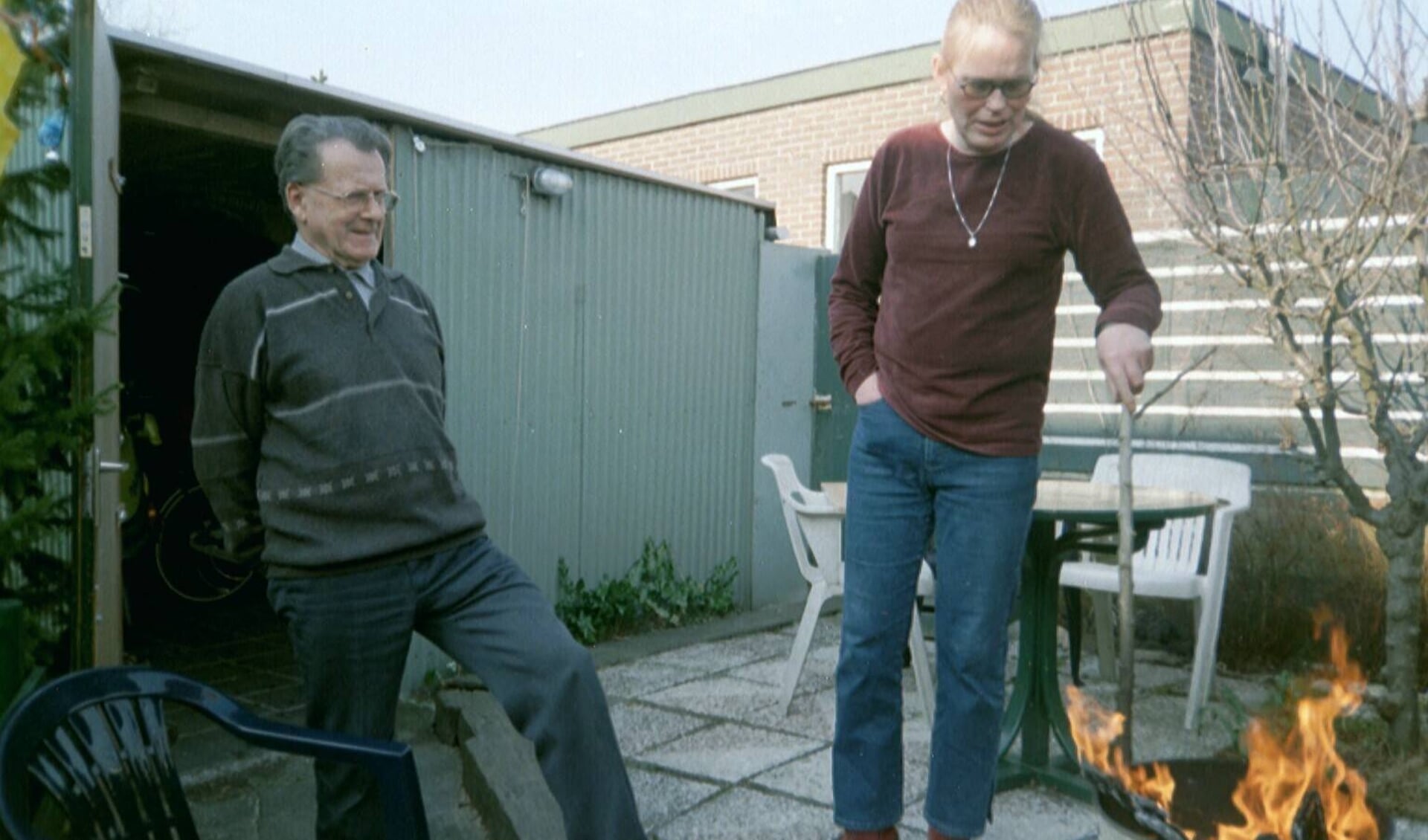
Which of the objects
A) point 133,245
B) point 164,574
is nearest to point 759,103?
point 133,245

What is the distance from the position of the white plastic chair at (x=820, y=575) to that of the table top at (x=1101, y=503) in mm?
105

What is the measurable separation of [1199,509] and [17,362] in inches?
135

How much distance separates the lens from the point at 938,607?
261 centimetres

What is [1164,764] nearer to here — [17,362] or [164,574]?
[17,362]

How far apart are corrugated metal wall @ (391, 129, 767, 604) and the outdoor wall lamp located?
59 millimetres

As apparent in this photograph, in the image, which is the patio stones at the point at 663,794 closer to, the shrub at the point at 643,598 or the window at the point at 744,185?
the shrub at the point at 643,598

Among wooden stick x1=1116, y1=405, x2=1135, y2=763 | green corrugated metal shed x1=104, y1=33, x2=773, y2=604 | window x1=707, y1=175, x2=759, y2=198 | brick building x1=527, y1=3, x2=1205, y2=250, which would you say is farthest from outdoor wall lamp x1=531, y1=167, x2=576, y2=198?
window x1=707, y1=175, x2=759, y2=198

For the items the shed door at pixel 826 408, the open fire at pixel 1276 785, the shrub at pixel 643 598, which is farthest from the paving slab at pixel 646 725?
the shed door at pixel 826 408

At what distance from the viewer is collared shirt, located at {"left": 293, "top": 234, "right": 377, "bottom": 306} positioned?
249cm

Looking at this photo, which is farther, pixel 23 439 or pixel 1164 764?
pixel 23 439

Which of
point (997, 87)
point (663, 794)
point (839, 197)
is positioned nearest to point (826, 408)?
point (839, 197)

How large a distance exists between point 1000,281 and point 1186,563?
10.9 ft

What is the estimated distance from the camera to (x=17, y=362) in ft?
10.0

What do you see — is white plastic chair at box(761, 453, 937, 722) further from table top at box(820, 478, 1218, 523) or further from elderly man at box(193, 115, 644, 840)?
elderly man at box(193, 115, 644, 840)
